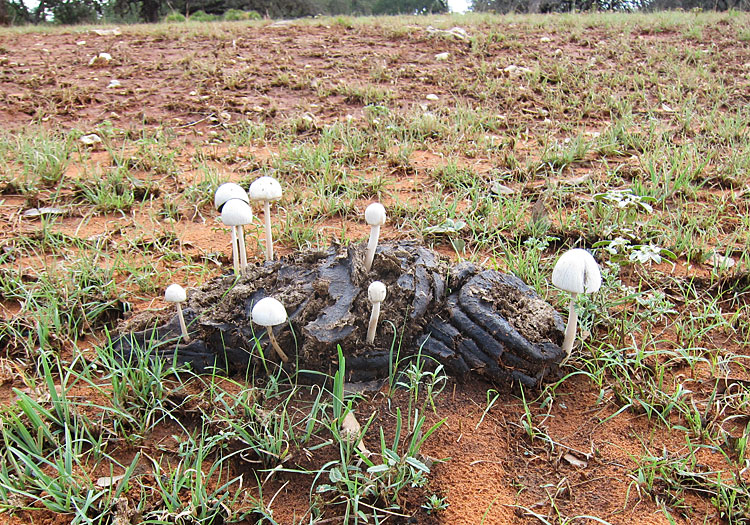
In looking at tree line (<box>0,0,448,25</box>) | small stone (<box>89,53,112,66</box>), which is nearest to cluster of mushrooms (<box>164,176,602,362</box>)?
small stone (<box>89,53,112,66</box>)

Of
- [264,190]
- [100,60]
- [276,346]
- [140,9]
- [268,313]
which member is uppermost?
[140,9]

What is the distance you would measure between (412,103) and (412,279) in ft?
13.0

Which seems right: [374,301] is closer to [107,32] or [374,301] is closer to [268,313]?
[268,313]

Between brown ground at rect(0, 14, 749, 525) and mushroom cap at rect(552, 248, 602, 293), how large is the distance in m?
→ 0.51

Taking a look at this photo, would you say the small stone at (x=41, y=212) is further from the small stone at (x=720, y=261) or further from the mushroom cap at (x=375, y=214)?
the small stone at (x=720, y=261)

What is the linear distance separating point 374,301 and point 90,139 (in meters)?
3.91

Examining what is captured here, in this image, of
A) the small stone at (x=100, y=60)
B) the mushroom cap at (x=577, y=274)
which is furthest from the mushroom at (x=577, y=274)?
the small stone at (x=100, y=60)

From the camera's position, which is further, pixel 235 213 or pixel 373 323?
pixel 235 213

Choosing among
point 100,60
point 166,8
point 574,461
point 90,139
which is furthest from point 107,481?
point 166,8

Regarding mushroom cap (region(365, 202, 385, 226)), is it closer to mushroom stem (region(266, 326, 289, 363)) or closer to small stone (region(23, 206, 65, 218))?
mushroom stem (region(266, 326, 289, 363))

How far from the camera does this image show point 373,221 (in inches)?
83.6

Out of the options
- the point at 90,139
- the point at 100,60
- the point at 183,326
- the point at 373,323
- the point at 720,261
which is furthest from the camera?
the point at 100,60

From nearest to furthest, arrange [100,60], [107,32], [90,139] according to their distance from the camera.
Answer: [90,139] → [100,60] → [107,32]

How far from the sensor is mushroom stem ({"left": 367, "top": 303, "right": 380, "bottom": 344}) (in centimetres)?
201
